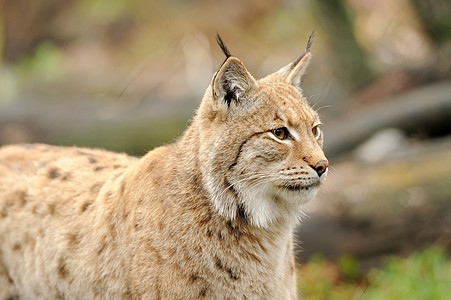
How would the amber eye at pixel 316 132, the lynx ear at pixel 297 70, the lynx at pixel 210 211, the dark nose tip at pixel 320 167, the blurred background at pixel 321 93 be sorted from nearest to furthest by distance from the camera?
the dark nose tip at pixel 320 167 < the lynx at pixel 210 211 < the amber eye at pixel 316 132 < the lynx ear at pixel 297 70 < the blurred background at pixel 321 93

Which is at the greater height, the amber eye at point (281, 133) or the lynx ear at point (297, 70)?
the lynx ear at point (297, 70)

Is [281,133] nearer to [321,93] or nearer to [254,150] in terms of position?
[254,150]

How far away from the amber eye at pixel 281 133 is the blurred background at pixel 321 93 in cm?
144

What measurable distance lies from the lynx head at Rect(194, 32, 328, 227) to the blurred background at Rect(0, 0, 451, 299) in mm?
1345

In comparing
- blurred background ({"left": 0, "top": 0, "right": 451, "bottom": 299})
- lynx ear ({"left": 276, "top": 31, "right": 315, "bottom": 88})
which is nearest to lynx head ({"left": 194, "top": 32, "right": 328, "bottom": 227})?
lynx ear ({"left": 276, "top": 31, "right": 315, "bottom": 88})

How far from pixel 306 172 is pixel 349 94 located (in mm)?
9110

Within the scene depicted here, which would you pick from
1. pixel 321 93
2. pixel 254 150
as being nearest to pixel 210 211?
pixel 254 150

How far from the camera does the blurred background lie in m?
8.30

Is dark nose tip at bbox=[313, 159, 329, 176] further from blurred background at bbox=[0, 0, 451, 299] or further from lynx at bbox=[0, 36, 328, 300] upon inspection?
blurred background at bbox=[0, 0, 451, 299]

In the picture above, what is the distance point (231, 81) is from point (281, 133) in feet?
1.65

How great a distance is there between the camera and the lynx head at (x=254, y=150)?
412 centimetres

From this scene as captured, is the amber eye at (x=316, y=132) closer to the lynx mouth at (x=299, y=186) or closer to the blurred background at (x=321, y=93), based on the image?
the lynx mouth at (x=299, y=186)

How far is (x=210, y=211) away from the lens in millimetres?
4312

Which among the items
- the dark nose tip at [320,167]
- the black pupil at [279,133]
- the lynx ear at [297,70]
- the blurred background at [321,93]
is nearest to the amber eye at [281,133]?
the black pupil at [279,133]
